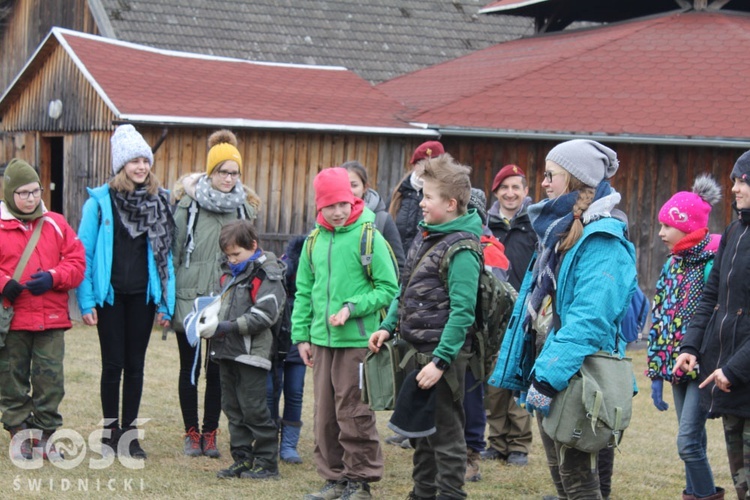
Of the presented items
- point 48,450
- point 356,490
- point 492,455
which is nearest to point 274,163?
point 492,455

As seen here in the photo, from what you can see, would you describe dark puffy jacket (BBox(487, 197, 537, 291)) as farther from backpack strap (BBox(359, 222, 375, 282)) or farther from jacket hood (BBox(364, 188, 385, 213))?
backpack strap (BBox(359, 222, 375, 282))

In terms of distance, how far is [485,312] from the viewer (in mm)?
5070

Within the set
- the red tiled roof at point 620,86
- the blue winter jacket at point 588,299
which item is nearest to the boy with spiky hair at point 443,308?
the blue winter jacket at point 588,299

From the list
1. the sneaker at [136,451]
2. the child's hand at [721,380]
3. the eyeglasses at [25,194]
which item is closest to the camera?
the child's hand at [721,380]

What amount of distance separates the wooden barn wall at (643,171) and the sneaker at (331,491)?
702 centimetres

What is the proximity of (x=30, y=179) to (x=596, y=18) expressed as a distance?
11882 mm

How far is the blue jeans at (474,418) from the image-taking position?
6.46m

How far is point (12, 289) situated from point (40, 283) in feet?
0.55

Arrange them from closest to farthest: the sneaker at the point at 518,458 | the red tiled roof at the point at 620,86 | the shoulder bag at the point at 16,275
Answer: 1. the shoulder bag at the point at 16,275
2. the sneaker at the point at 518,458
3. the red tiled roof at the point at 620,86

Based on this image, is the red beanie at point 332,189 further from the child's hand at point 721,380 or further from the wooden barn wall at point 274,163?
the wooden barn wall at point 274,163

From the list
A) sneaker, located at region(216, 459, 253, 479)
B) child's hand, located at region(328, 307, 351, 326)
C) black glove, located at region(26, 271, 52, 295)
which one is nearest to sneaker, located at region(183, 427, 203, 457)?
sneaker, located at region(216, 459, 253, 479)

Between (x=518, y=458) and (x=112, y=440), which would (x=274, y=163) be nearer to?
(x=112, y=440)

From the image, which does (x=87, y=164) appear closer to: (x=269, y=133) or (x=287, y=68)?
(x=269, y=133)

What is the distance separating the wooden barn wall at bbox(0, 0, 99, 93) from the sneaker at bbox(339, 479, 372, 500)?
13.2 m
